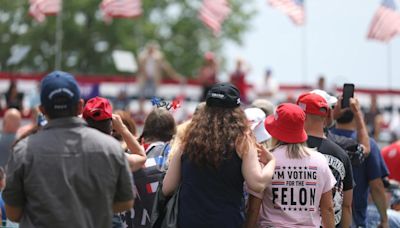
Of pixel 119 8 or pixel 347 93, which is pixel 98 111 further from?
pixel 119 8

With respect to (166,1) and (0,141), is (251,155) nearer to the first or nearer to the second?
(0,141)

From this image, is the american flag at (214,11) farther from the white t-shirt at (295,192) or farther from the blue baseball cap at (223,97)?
the blue baseball cap at (223,97)

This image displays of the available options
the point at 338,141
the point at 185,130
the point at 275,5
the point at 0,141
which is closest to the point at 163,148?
the point at 185,130

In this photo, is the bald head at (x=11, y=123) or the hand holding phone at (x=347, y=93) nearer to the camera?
the hand holding phone at (x=347, y=93)

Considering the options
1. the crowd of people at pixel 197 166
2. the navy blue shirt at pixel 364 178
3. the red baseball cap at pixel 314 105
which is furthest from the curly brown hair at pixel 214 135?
the navy blue shirt at pixel 364 178

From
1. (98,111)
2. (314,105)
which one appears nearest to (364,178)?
(314,105)

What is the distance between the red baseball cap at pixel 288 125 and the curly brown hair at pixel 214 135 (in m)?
0.38

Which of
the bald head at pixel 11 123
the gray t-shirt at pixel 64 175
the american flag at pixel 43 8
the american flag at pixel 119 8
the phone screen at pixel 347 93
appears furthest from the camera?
the american flag at pixel 119 8

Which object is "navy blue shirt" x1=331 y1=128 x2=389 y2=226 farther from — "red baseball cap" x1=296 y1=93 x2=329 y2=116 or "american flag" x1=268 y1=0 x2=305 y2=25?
"american flag" x1=268 y1=0 x2=305 y2=25

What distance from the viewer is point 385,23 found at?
2217 centimetres

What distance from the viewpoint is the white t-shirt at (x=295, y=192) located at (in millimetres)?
6617

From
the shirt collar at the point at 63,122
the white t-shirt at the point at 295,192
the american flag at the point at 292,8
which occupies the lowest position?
the white t-shirt at the point at 295,192

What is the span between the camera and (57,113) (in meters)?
5.70

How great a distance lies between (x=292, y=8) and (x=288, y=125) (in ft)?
54.3
